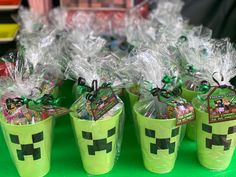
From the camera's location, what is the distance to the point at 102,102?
704 mm

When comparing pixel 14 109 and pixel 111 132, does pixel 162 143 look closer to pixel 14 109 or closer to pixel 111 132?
pixel 111 132

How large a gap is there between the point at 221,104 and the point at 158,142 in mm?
160

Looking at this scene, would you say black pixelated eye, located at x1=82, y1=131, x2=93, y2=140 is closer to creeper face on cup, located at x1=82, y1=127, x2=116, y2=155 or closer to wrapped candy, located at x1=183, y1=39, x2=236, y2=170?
creeper face on cup, located at x1=82, y1=127, x2=116, y2=155

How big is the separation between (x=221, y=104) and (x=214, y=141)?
9 centimetres

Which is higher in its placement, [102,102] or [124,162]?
[102,102]

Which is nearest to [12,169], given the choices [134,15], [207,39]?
[207,39]

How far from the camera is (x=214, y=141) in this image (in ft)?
2.35

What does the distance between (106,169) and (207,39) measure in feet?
1.78

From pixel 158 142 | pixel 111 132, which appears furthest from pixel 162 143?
pixel 111 132

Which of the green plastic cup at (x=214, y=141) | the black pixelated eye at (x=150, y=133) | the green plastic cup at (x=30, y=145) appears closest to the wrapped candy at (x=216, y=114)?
the green plastic cup at (x=214, y=141)

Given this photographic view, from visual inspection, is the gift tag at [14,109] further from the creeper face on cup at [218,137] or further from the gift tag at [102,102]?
the creeper face on cup at [218,137]

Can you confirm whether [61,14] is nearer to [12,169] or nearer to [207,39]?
[207,39]

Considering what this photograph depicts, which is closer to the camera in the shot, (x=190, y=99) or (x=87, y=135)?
(x=87, y=135)

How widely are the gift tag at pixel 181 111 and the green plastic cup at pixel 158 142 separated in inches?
0.6
